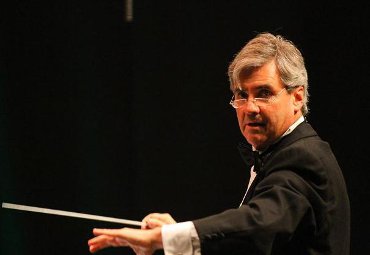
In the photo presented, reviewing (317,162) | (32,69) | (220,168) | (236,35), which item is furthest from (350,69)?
(32,69)

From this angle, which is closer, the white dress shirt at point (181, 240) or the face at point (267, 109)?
the white dress shirt at point (181, 240)

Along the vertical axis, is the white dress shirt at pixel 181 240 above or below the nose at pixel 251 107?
below

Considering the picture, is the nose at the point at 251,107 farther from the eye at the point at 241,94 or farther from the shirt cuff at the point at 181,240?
the shirt cuff at the point at 181,240

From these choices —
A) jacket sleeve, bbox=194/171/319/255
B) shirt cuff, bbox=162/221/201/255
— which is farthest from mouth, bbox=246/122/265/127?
shirt cuff, bbox=162/221/201/255

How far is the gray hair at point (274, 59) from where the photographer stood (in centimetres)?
133

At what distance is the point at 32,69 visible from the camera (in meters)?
2.27

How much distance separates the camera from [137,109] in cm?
230

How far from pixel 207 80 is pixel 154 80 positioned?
8.6 inches

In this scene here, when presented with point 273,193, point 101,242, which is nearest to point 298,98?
point 273,193

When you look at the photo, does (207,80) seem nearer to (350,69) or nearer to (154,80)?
(154,80)

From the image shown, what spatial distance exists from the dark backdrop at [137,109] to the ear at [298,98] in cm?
85

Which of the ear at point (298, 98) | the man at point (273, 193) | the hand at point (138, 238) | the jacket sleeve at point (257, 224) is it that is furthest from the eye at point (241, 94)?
the hand at point (138, 238)

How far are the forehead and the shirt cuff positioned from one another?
0.42 meters

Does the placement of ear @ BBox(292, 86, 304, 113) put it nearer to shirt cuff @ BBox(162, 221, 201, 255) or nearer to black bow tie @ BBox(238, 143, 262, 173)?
A: black bow tie @ BBox(238, 143, 262, 173)
